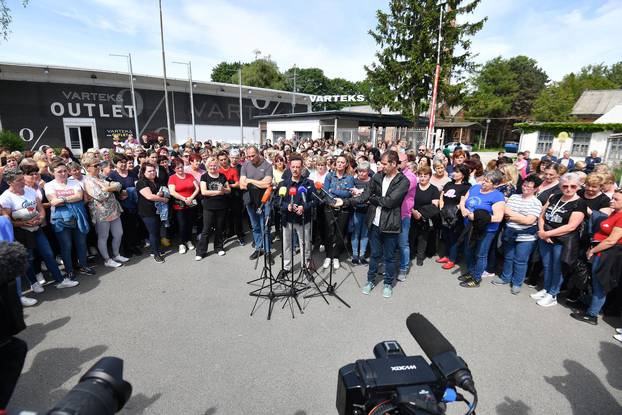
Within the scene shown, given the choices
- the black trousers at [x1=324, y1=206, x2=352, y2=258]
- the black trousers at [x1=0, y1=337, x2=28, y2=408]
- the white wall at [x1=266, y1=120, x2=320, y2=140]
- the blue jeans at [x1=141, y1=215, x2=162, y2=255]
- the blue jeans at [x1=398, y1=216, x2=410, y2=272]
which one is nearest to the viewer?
the black trousers at [x1=0, y1=337, x2=28, y2=408]

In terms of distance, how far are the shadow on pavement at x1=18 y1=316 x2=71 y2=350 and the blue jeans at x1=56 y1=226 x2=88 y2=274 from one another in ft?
3.88

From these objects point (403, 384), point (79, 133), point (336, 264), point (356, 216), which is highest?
point (79, 133)

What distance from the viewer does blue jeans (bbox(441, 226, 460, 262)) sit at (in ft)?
18.8

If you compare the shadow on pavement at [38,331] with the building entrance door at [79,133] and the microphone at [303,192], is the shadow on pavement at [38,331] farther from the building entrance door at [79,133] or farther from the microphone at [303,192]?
the building entrance door at [79,133]

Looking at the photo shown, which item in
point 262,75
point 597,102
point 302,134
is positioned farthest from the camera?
point 262,75

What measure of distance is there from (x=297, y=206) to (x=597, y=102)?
5403 centimetres

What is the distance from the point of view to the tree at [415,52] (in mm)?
20922

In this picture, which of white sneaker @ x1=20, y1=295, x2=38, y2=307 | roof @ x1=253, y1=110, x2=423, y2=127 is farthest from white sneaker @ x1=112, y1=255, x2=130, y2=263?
roof @ x1=253, y1=110, x2=423, y2=127

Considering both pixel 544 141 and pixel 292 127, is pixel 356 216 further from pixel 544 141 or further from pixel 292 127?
pixel 544 141

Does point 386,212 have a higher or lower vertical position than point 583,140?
lower

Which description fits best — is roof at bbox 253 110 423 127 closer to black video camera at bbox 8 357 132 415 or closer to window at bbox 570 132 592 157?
window at bbox 570 132 592 157

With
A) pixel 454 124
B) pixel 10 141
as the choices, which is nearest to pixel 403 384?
pixel 10 141

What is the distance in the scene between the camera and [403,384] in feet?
4.13

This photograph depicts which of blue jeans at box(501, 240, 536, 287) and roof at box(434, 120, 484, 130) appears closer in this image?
blue jeans at box(501, 240, 536, 287)
